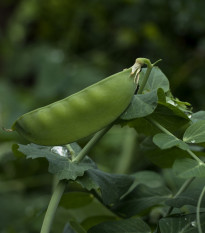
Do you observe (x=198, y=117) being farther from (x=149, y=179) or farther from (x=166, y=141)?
(x=149, y=179)

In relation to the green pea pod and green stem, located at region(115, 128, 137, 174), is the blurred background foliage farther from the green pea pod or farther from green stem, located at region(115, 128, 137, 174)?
the green pea pod

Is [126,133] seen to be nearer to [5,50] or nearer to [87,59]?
[87,59]

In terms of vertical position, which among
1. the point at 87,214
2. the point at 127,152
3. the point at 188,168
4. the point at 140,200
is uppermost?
the point at 188,168

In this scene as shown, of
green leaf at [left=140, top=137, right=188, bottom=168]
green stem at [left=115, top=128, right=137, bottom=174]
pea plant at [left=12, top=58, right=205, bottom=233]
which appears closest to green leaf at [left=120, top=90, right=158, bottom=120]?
pea plant at [left=12, top=58, right=205, bottom=233]

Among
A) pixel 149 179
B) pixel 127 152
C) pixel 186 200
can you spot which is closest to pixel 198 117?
pixel 186 200

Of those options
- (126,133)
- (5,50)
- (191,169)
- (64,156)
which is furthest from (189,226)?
(5,50)
